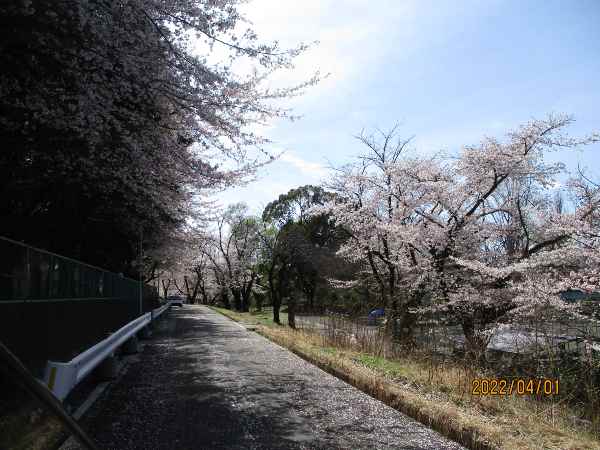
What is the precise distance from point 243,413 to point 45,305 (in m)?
2.65

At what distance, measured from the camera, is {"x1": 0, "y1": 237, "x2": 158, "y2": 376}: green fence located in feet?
15.7

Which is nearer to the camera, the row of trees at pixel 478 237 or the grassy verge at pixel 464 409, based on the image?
the grassy verge at pixel 464 409

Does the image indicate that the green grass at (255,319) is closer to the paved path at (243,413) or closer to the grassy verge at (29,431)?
the paved path at (243,413)

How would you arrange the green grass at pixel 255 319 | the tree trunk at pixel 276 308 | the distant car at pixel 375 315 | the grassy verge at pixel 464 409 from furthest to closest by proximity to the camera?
the tree trunk at pixel 276 308 < the green grass at pixel 255 319 < the distant car at pixel 375 315 < the grassy verge at pixel 464 409

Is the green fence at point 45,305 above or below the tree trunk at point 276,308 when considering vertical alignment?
above

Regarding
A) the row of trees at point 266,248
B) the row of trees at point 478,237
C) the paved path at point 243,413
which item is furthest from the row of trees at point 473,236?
the row of trees at point 266,248

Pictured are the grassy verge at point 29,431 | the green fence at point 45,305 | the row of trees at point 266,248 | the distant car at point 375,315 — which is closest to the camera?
the grassy verge at point 29,431

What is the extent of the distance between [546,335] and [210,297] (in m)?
89.0

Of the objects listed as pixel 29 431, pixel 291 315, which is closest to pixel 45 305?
pixel 29 431

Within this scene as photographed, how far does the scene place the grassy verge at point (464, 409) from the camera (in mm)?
5070

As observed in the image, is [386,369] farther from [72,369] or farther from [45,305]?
[45,305]

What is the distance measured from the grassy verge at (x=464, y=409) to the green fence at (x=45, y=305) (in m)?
4.28

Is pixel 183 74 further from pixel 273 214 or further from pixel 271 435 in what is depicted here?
pixel 273 214

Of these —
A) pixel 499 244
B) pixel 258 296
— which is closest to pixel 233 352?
pixel 499 244
